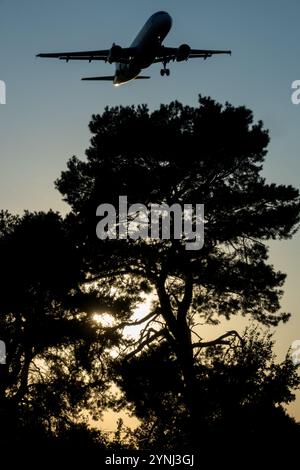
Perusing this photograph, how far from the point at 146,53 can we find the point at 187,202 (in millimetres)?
10401

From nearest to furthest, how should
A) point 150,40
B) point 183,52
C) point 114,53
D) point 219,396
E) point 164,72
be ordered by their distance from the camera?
point 219,396, point 150,40, point 114,53, point 183,52, point 164,72

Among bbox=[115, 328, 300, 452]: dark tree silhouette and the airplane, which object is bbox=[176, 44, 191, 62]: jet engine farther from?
bbox=[115, 328, 300, 452]: dark tree silhouette

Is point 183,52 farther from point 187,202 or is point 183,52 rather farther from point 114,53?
point 187,202

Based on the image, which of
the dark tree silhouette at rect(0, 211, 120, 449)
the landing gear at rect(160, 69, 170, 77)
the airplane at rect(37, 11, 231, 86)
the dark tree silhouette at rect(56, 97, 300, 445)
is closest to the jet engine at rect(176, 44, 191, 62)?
the airplane at rect(37, 11, 231, 86)

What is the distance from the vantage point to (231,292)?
2100cm

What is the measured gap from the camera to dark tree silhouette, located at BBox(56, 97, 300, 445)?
67.7ft

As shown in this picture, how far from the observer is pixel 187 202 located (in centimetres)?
2080

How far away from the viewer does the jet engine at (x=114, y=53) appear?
90.1 ft

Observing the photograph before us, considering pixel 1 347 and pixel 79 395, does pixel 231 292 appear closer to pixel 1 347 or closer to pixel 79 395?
pixel 79 395

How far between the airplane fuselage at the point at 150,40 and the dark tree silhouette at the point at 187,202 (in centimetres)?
643

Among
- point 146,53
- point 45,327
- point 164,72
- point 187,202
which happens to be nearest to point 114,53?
point 146,53

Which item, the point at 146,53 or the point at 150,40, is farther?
the point at 146,53

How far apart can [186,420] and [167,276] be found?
5.12 meters
